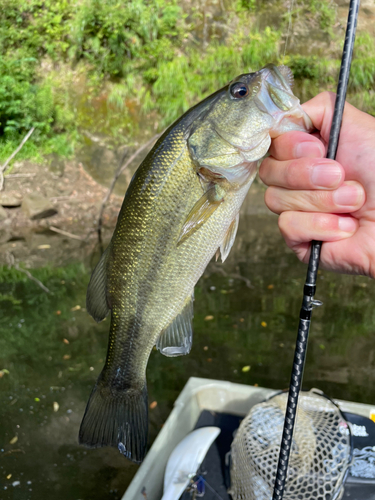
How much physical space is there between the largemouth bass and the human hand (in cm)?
9

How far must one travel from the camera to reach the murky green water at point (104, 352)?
3.63 metres

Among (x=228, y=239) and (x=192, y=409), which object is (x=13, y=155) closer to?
(x=192, y=409)

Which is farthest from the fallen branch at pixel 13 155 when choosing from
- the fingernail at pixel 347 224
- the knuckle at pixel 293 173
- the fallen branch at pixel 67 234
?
the fingernail at pixel 347 224

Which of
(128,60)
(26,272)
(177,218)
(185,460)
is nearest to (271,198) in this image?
(177,218)

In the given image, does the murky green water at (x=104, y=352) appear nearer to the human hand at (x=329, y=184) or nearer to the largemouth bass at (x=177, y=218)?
the largemouth bass at (x=177, y=218)

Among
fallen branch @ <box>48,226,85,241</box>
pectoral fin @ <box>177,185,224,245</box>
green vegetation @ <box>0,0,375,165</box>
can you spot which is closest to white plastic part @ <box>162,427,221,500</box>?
pectoral fin @ <box>177,185,224,245</box>

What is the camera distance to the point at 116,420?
68.0 inches

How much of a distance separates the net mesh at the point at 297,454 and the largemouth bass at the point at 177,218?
1.22 metres

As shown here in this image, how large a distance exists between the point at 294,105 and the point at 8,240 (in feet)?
25.3

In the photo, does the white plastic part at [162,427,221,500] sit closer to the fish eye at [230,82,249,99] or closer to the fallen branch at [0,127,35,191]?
the fish eye at [230,82,249,99]

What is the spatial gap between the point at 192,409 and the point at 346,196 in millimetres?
2390

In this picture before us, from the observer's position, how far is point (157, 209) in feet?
5.13

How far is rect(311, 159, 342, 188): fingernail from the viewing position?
1.51 meters

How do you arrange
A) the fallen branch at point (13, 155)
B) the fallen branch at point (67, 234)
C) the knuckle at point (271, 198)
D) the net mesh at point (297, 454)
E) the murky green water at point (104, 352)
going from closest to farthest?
the knuckle at point (271, 198)
the net mesh at point (297, 454)
the murky green water at point (104, 352)
the fallen branch at point (67, 234)
the fallen branch at point (13, 155)
